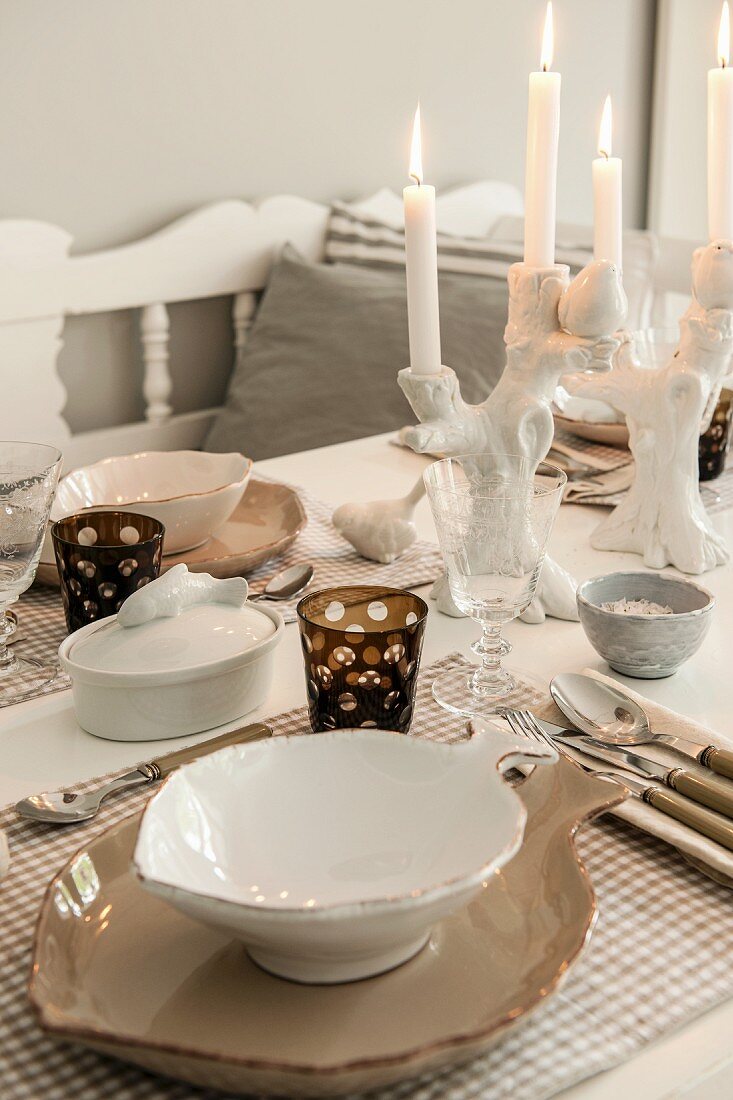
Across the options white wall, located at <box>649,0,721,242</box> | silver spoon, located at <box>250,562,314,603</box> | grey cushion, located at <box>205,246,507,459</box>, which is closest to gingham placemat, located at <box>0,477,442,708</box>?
silver spoon, located at <box>250,562,314,603</box>

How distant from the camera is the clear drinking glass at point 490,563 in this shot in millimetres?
792

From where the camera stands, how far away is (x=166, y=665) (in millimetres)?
750

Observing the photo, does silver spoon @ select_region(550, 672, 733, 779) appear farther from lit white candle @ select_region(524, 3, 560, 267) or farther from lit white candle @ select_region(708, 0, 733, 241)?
lit white candle @ select_region(708, 0, 733, 241)

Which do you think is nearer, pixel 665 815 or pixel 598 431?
pixel 665 815

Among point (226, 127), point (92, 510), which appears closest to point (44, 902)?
point (92, 510)

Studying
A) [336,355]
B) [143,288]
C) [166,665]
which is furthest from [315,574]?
[143,288]

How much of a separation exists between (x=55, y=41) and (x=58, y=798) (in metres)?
1.69

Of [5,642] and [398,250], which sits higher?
[398,250]

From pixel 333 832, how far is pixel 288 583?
0.46m

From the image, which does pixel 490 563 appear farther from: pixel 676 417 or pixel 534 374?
pixel 676 417

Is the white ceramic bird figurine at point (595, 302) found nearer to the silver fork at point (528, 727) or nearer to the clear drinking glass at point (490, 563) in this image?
the clear drinking glass at point (490, 563)

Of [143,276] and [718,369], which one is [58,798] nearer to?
[718,369]

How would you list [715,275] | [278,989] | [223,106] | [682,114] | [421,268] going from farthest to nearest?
[682,114], [223,106], [715,275], [421,268], [278,989]

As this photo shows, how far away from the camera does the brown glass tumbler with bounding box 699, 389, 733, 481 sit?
4.20 ft
